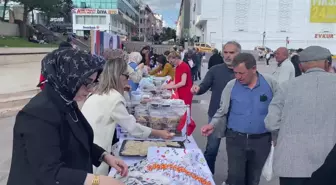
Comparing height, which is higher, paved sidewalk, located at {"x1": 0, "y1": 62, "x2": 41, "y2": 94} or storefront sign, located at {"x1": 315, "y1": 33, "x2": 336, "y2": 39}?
storefront sign, located at {"x1": 315, "y1": 33, "x2": 336, "y2": 39}

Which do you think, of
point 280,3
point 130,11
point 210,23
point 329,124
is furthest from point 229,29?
point 329,124

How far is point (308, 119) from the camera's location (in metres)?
2.73

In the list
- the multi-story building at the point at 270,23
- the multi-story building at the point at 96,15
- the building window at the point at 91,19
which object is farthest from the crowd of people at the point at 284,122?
the building window at the point at 91,19

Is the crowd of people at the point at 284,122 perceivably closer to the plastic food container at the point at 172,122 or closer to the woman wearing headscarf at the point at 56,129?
the plastic food container at the point at 172,122

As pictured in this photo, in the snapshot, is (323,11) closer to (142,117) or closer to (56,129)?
(142,117)

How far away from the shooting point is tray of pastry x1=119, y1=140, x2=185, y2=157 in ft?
10.1

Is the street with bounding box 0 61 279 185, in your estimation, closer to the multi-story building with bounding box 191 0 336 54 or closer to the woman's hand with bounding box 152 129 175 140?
the woman's hand with bounding box 152 129 175 140

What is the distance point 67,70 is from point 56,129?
296 mm

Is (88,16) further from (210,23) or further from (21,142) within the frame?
(21,142)

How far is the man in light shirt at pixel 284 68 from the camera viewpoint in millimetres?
6871

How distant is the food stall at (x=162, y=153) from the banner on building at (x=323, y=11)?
75980mm

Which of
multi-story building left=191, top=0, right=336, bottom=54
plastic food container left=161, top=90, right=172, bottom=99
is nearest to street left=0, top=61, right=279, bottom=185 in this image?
plastic food container left=161, top=90, right=172, bottom=99

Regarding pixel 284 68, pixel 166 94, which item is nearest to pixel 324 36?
pixel 284 68

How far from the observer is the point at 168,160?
2.48m
